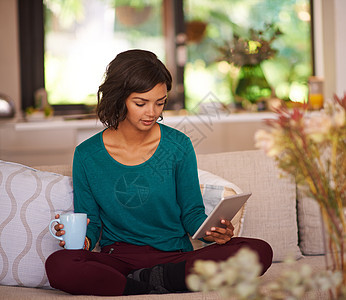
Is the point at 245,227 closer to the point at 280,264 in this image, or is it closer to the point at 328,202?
the point at 280,264

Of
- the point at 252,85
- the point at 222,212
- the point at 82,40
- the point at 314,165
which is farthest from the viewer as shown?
the point at 82,40

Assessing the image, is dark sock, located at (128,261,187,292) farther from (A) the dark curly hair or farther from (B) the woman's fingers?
(A) the dark curly hair

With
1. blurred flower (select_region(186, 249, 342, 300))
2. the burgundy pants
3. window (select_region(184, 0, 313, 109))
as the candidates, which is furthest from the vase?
blurred flower (select_region(186, 249, 342, 300))

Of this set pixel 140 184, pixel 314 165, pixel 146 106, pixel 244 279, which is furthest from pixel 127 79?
pixel 244 279

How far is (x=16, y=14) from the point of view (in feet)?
13.2

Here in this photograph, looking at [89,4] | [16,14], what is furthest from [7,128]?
[89,4]

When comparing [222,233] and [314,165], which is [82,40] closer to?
[222,233]

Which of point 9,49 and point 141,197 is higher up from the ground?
point 9,49

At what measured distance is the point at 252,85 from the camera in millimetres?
3840

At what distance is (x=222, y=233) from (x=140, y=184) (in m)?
0.34

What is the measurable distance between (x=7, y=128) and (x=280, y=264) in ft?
6.71

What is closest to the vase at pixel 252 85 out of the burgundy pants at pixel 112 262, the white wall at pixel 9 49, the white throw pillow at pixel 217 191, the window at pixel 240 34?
the window at pixel 240 34

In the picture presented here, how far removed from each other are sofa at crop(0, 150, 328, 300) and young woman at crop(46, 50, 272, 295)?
11 cm

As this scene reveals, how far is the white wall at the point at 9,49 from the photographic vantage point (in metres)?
3.96
